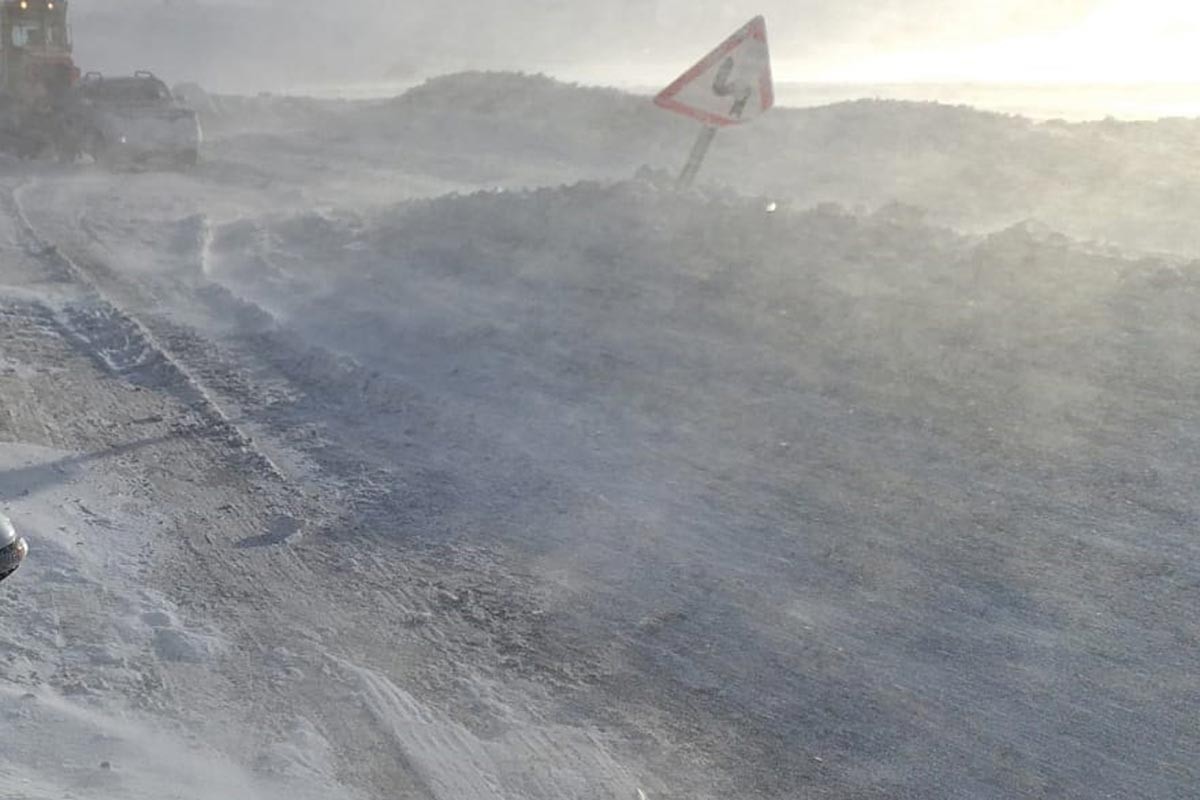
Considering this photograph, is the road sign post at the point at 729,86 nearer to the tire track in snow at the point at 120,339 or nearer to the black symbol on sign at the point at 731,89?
the black symbol on sign at the point at 731,89

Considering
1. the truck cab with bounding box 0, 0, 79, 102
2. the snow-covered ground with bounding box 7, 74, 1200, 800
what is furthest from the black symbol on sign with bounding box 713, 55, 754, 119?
the truck cab with bounding box 0, 0, 79, 102

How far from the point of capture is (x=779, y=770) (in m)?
4.85

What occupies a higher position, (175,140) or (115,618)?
(175,140)

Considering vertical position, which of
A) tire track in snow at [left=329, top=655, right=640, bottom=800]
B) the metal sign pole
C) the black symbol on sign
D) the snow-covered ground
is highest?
the black symbol on sign

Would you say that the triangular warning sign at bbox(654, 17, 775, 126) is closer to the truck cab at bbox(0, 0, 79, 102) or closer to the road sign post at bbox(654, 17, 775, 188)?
the road sign post at bbox(654, 17, 775, 188)

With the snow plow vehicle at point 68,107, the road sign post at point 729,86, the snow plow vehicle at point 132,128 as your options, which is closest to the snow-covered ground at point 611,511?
the road sign post at point 729,86

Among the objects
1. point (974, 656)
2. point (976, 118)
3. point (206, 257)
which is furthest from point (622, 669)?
point (976, 118)

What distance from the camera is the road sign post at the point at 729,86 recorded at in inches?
454

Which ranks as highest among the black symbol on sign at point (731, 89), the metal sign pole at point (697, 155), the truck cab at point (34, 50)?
the truck cab at point (34, 50)

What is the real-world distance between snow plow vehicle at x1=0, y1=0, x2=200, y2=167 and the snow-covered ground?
10.5 metres

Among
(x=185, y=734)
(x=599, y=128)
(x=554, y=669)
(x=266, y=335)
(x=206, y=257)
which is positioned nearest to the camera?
(x=185, y=734)

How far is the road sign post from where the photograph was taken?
11.5m

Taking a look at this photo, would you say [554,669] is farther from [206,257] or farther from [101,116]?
[101,116]

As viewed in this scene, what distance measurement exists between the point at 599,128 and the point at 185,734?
23443 millimetres
